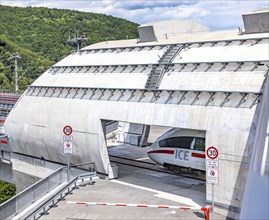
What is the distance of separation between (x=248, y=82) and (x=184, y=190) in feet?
20.3

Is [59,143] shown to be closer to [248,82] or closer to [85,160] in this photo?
[85,160]

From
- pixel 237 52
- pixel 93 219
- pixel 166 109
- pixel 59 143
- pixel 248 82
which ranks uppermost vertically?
pixel 237 52

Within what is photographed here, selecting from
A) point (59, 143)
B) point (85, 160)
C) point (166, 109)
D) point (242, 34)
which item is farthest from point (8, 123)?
point (242, 34)

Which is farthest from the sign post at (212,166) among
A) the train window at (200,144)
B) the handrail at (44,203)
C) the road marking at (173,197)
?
the train window at (200,144)

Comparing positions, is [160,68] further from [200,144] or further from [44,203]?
[44,203]

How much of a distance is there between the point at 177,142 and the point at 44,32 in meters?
116

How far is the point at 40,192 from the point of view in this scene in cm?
1764

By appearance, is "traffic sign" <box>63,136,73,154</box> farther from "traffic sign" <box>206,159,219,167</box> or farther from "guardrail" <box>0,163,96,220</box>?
"traffic sign" <box>206,159,219,167</box>

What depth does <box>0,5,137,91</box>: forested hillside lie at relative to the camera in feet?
338

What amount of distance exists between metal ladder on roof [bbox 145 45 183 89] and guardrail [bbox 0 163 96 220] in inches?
210

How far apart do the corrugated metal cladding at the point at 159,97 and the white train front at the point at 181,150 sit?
3241 millimetres

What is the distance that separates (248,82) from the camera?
16.1 m

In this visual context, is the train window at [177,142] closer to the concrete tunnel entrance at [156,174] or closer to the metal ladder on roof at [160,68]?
the concrete tunnel entrance at [156,174]

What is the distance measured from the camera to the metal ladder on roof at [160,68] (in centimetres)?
1969
